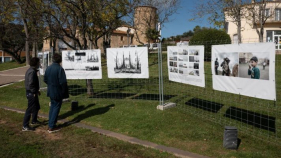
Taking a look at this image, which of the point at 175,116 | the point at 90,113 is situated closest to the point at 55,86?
the point at 90,113

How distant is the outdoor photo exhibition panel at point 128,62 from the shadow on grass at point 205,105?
5.64 feet

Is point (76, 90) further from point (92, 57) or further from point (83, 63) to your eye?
point (92, 57)

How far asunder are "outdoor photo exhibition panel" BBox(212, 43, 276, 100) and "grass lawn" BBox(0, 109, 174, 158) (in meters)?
2.14

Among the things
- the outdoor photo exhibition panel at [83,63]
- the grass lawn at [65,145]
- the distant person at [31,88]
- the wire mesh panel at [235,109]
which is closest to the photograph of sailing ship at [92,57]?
the outdoor photo exhibition panel at [83,63]


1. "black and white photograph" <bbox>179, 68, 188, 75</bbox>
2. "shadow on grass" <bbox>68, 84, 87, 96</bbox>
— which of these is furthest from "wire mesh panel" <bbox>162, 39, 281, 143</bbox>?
"shadow on grass" <bbox>68, 84, 87, 96</bbox>

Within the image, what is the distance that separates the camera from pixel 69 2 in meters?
8.33

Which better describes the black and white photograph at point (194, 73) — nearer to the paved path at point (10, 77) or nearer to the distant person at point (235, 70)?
the distant person at point (235, 70)

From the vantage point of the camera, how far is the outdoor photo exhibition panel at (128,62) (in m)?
7.58

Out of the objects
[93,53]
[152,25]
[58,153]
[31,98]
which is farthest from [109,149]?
[152,25]

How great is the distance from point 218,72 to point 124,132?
2484mm

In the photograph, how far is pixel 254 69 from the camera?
16.1ft

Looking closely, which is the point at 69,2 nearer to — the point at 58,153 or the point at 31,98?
the point at 31,98

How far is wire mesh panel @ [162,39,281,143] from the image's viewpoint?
5.65m

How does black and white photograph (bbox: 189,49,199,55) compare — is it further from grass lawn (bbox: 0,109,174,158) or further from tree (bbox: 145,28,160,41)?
tree (bbox: 145,28,160,41)
